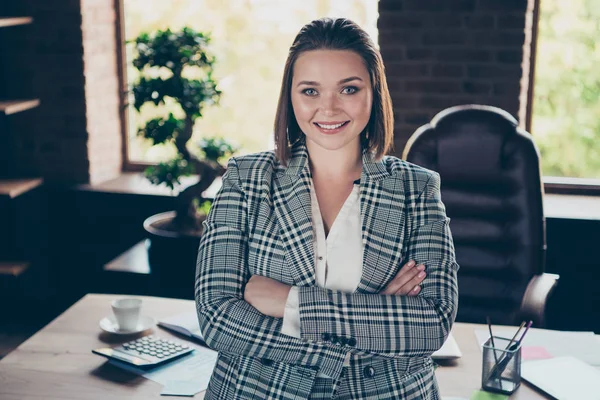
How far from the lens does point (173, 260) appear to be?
123 inches

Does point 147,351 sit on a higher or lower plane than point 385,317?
lower

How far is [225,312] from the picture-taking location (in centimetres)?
156

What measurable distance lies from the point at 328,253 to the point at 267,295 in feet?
0.52

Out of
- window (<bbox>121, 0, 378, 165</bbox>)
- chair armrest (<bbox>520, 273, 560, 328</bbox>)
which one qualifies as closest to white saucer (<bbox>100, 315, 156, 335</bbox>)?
chair armrest (<bbox>520, 273, 560, 328</bbox>)

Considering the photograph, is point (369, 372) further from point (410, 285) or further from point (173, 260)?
point (173, 260)

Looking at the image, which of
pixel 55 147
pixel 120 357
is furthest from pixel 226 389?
pixel 55 147

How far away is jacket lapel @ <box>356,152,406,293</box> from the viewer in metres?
1.59

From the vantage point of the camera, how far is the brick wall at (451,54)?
124 inches

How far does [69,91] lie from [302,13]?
111cm

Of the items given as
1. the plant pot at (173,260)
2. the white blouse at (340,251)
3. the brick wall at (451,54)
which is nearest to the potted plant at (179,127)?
the plant pot at (173,260)

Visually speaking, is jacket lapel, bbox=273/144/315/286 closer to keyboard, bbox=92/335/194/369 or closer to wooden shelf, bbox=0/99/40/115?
keyboard, bbox=92/335/194/369

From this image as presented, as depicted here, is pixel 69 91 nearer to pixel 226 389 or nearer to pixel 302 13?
pixel 302 13

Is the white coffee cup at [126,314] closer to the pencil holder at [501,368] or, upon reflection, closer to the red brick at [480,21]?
the pencil holder at [501,368]

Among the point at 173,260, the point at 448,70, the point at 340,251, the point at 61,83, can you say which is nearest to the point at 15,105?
the point at 61,83
